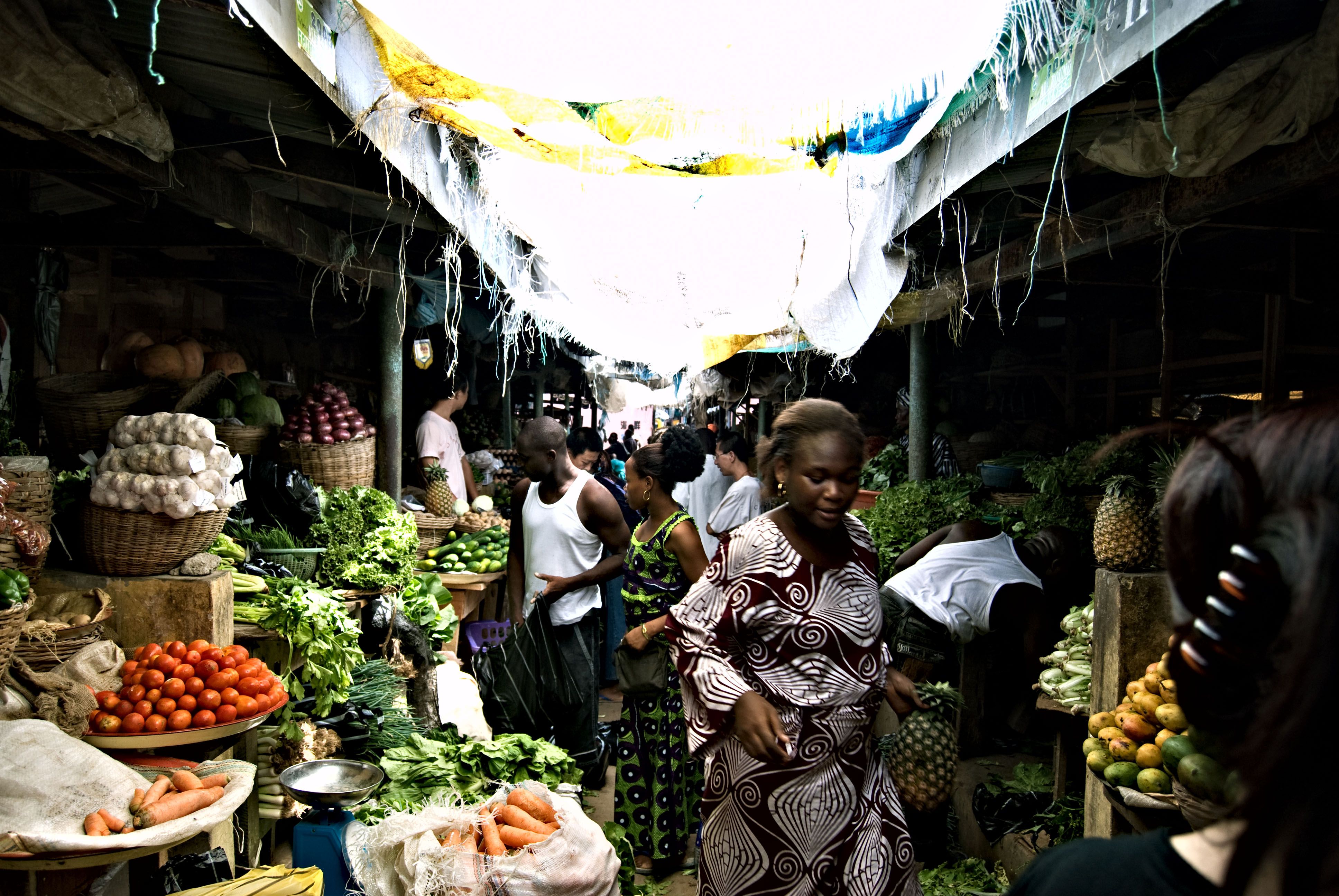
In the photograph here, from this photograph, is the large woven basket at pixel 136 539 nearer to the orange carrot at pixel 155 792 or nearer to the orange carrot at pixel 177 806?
the orange carrot at pixel 155 792

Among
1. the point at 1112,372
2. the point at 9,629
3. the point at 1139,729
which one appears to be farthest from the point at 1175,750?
the point at 1112,372

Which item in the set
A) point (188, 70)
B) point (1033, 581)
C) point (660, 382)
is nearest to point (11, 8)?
point (188, 70)

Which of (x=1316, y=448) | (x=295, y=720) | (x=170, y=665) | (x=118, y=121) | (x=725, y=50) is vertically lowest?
(x=295, y=720)

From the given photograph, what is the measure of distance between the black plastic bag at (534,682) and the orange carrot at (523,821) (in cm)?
196

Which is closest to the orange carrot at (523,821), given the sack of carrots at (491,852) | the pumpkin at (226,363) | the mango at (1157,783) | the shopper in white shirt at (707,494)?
the sack of carrots at (491,852)

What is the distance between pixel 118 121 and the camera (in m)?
2.70

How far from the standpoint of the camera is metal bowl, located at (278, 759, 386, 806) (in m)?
3.18

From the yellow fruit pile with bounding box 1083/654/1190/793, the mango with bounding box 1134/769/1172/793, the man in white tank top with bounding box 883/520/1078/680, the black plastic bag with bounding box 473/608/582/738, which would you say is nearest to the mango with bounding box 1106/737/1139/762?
the yellow fruit pile with bounding box 1083/654/1190/793

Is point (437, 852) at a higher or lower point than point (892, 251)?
lower

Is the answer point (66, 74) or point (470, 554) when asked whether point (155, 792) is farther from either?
point (470, 554)

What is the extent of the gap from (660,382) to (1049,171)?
15546 millimetres

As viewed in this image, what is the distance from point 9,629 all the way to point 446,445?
539 centimetres

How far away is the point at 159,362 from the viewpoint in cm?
503

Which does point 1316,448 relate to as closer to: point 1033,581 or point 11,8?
point 11,8
